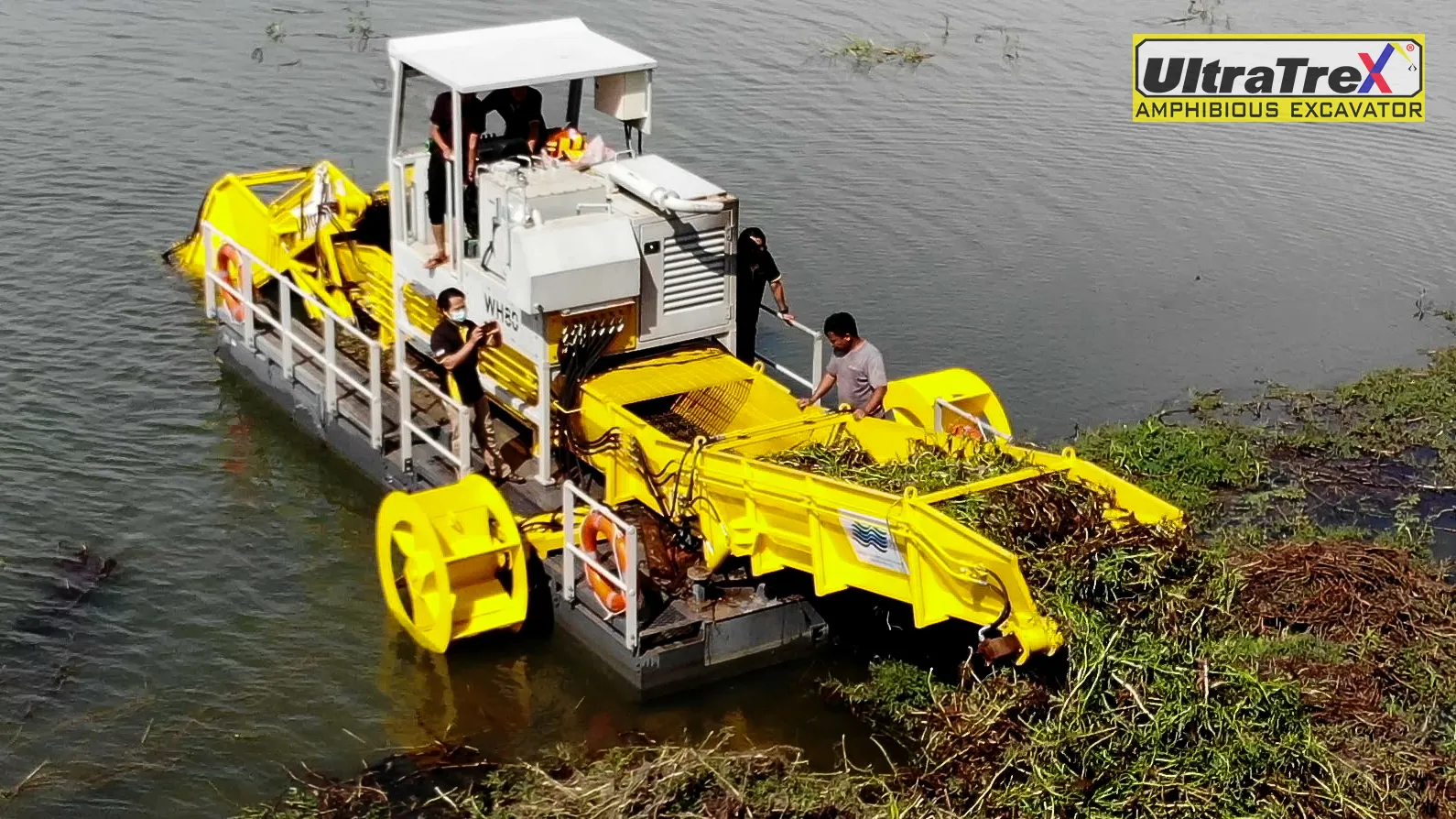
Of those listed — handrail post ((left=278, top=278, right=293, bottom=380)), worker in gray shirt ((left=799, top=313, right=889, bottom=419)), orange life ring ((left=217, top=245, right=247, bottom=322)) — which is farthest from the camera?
orange life ring ((left=217, top=245, right=247, bottom=322))

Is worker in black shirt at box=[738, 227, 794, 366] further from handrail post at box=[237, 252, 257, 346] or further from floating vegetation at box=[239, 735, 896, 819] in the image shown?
handrail post at box=[237, 252, 257, 346]

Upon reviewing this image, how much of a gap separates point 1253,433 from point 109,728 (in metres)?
9.60

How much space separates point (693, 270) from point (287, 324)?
4278mm

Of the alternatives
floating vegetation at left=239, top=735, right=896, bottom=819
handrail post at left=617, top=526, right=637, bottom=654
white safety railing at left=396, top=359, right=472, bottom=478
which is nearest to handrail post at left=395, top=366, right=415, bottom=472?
white safety railing at left=396, top=359, right=472, bottom=478

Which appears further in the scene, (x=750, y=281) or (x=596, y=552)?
(x=750, y=281)

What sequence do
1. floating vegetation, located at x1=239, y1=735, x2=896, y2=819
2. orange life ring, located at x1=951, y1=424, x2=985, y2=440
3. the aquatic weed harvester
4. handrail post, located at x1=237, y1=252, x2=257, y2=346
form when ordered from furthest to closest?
handrail post, located at x1=237, y1=252, x2=257, y2=346, orange life ring, located at x1=951, y1=424, x2=985, y2=440, the aquatic weed harvester, floating vegetation, located at x1=239, y1=735, x2=896, y2=819

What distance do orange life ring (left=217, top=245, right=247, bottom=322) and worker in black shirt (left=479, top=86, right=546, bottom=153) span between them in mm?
3769

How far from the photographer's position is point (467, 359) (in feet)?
43.0

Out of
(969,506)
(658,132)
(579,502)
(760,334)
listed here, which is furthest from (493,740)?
(658,132)

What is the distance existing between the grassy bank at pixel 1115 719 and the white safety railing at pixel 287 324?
155 inches

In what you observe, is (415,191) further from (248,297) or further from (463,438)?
(248,297)

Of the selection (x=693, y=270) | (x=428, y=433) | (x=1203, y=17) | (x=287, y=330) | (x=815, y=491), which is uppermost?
(x=1203, y=17)

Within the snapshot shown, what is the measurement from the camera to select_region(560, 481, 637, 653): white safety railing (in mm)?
11281

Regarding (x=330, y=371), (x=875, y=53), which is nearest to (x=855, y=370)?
(x=330, y=371)
